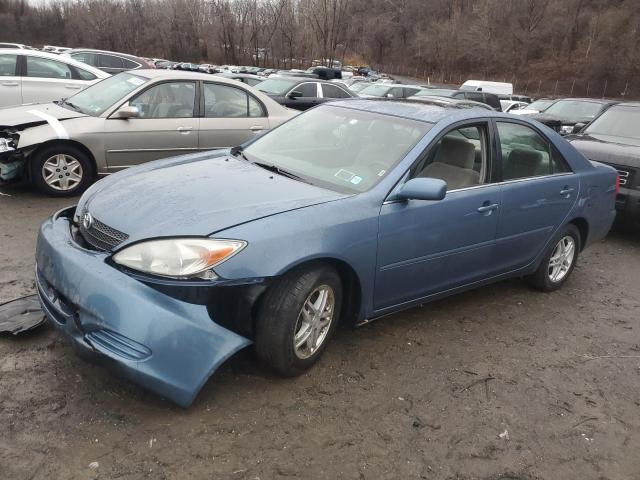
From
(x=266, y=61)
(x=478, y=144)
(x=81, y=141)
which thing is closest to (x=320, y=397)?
(x=478, y=144)

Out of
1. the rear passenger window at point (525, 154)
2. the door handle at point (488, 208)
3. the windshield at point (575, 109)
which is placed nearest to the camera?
the door handle at point (488, 208)

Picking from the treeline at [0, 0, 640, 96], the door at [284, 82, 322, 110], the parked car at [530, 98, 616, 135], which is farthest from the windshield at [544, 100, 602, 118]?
the treeline at [0, 0, 640, 96]

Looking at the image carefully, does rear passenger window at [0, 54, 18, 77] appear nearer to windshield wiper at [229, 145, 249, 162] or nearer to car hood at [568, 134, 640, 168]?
windshield wiper at [229, 145, 249, 162]

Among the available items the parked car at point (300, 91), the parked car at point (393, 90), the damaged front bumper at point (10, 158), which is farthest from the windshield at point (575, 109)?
the damaged front bumper at point (10, 158)

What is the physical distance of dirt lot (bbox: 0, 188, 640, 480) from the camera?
2516 millimetres

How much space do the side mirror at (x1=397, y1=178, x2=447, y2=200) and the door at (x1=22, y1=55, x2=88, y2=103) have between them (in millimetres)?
7491

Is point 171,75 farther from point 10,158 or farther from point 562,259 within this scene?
point 562,259

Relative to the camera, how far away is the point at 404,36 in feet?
297

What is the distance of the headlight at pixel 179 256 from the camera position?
104 inches

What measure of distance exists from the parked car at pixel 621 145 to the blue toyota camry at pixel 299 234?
2.45 meters

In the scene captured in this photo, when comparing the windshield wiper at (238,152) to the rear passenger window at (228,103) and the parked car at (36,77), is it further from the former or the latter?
the parked car at (36,77)

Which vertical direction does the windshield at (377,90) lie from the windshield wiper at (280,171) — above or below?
below

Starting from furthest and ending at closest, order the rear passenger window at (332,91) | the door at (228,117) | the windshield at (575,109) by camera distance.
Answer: the windshield at (575,109), the rear passenger window at (332,91), the door at (228,117)

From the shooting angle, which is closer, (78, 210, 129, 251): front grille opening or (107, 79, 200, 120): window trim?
(78, 210, 129, 251): front grille opening
